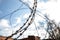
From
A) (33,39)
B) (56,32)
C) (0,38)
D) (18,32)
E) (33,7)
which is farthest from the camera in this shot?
(33,39)

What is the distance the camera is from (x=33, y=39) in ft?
162

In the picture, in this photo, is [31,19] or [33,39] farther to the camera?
[33,39]

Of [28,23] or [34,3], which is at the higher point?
[34,3]

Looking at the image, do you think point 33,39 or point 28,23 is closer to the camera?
point 28,23

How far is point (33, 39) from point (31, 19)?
1433 inches

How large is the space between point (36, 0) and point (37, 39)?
3792 centimetres

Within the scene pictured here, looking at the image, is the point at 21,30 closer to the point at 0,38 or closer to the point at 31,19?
the point at 31,19

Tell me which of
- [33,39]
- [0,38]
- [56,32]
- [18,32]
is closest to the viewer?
[18,32]

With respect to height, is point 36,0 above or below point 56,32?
above

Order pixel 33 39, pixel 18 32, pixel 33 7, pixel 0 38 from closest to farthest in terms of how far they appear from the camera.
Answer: pixel 18 32 < pixel 33 7 < pixel 0 38 < pixel 33 39

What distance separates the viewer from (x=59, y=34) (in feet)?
86.8

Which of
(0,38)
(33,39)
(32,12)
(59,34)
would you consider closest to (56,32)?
(59,34)

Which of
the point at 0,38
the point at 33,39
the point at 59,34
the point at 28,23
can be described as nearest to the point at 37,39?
the point at 33,39

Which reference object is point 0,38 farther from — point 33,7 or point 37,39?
point 33,7
